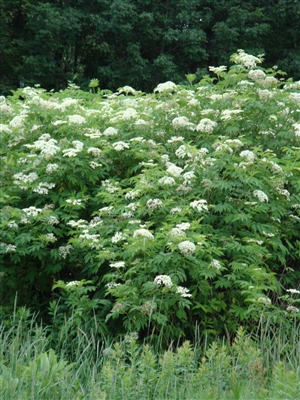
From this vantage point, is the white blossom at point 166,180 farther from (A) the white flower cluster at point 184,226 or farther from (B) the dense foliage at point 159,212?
(A) the white flower cluster at point 184,226

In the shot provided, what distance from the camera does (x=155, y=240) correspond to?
498 cm

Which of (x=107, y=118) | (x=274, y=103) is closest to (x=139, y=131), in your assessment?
(x=107, y=118)

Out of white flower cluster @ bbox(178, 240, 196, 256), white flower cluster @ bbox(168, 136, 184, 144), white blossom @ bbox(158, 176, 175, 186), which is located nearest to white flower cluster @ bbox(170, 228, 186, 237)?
white flower cluster @ bbox(178, 240, 196, 256)

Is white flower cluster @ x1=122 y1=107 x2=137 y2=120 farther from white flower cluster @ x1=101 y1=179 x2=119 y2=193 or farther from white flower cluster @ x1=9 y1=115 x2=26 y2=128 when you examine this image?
white flower cluster @ x1=9 y1=115 x2=26 y2=128

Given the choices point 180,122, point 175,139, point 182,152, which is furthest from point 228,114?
point 182,152

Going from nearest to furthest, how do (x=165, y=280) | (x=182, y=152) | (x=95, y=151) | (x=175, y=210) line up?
(x=165, y=280) < (x=175, y=210) < (x=182, y=152) < (x=95, y=151)

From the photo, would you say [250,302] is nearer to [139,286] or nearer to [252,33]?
[139,286]

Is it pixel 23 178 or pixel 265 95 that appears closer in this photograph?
pixel 23 178

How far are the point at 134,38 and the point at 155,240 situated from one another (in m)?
18.1

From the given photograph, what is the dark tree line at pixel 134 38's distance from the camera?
2111 centimetres

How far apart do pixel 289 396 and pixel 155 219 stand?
8.57ft

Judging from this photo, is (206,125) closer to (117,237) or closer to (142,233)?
(117,237)

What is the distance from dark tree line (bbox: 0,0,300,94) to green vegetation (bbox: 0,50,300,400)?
555 inches

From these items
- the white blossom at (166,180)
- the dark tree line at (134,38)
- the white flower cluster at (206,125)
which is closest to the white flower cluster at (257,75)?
the white flower cluster at (206,125)
